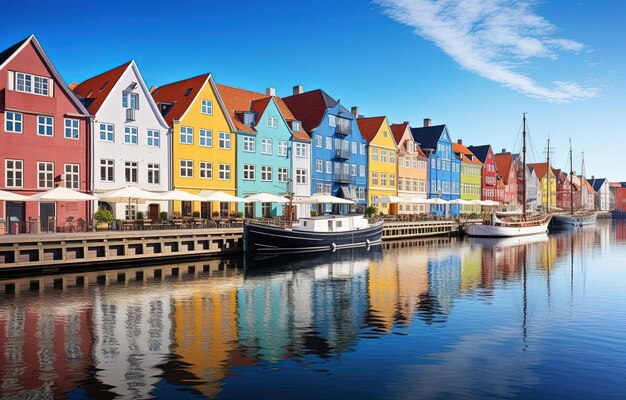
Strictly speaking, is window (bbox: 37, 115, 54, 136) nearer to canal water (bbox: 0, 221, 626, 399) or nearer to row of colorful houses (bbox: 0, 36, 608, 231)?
row of colorful houses (bbox: 0, 36, 608, 231)

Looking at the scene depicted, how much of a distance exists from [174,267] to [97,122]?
14.3 m

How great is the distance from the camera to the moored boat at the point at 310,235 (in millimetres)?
38375

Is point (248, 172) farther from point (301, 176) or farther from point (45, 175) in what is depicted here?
point (45, 175)

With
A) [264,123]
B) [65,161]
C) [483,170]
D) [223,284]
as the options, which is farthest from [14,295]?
[483,170]

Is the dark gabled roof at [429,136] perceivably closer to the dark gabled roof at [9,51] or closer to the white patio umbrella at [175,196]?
the white patio umbrella at [175,196]

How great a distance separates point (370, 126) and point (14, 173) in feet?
151

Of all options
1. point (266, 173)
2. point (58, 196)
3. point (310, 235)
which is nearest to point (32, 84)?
point (58, 196)

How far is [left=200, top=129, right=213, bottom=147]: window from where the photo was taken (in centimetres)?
4694

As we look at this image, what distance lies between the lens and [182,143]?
45.2 meters

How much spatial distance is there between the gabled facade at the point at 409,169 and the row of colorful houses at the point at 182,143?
0.20 m

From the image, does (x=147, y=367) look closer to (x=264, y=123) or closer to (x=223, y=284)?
(x=223, y=284)

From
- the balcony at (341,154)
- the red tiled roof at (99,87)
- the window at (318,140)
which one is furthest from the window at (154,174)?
the balcony at (341,154)

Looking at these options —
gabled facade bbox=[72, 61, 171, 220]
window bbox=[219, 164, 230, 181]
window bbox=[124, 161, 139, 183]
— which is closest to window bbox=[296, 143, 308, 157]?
window bbox=[219, 164, 230, 181]

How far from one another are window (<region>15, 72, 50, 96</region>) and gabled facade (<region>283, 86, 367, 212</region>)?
28.8 m
